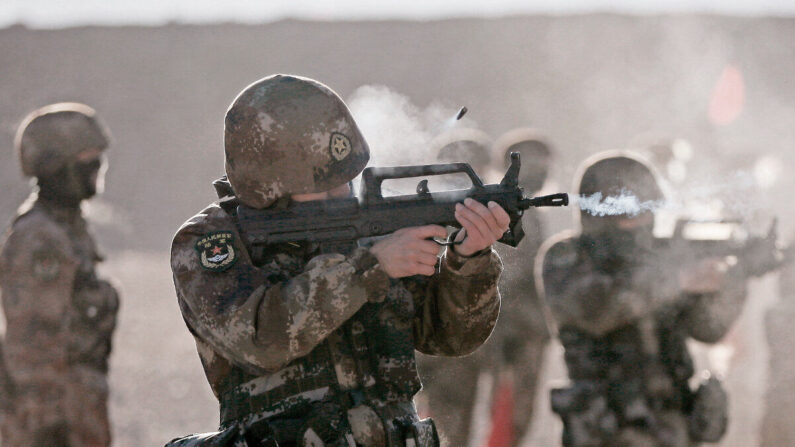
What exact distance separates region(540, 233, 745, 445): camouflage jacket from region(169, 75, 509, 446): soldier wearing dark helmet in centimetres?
231

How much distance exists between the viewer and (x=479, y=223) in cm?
304

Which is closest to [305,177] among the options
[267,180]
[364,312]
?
[267,180]

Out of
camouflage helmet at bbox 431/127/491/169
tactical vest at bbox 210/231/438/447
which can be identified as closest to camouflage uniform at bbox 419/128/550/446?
camouflage helmet at bbox 431/127/491/169

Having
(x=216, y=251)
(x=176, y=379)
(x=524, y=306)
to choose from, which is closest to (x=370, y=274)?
(x=216, y=251)

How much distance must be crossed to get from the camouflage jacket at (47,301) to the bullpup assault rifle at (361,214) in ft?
11.3

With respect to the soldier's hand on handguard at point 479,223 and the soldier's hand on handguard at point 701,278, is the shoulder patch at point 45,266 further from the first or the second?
the soldier's hand on handguard at point 479,223

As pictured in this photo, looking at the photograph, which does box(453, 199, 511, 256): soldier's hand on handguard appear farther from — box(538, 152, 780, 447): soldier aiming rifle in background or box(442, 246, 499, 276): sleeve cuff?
box(538, 152, 780, 447): soldier aiming rifle in background

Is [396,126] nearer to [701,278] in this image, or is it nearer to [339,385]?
[339,385]

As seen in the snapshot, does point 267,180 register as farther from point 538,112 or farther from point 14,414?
point 538,112

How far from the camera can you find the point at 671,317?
5562 mm

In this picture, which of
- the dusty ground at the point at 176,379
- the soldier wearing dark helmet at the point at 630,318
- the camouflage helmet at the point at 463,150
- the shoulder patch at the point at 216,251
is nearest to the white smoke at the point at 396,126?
the shoulder patch at the point at 216,251

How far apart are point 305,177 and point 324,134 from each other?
147 mm

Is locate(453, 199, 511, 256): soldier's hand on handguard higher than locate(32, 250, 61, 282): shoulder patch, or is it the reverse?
locate(32, 250, 61, 282): shoulder patch

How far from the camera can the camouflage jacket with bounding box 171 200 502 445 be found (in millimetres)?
2883
